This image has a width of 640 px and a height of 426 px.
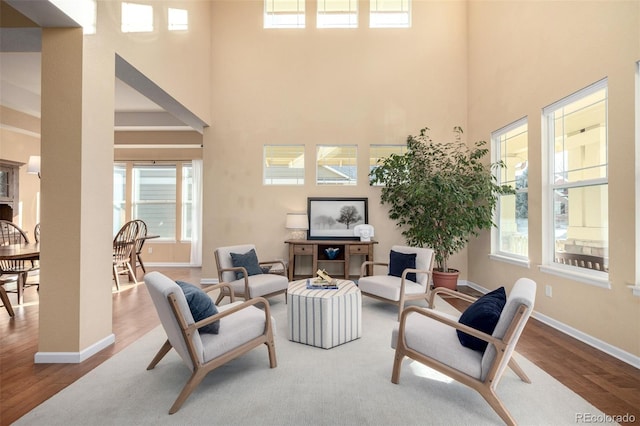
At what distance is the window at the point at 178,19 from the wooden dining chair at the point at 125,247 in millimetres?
3156

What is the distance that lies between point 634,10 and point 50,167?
507cm

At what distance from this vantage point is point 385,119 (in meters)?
5.59

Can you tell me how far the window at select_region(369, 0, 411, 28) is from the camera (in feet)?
18.5

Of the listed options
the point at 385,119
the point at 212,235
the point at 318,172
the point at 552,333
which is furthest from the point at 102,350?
the point at 385,119

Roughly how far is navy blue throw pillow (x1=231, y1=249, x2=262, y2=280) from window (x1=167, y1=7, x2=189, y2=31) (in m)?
3.10

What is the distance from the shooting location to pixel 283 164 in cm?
568

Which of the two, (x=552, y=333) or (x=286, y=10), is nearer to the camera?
(x=552, y=333)

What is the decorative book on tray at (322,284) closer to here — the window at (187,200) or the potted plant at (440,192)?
the potted plant at (440,192)

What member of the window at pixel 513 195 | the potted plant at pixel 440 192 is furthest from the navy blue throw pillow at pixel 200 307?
the window at pixel 513 195

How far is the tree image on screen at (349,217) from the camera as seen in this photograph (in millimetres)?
5551

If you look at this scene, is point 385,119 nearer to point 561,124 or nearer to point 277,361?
point 561,124

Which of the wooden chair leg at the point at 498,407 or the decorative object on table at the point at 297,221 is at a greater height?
the decorative object on table at the point at 297,221

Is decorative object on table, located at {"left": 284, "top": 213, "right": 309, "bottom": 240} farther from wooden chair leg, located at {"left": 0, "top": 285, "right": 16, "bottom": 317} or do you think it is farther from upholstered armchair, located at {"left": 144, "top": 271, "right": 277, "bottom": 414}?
wooden chair leg, located at {"left": 0, "top": 285, "right": 16, "bottom": 317}

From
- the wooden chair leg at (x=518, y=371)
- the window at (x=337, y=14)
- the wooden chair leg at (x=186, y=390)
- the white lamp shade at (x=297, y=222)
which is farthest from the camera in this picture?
the window at (x=337, y=14)
